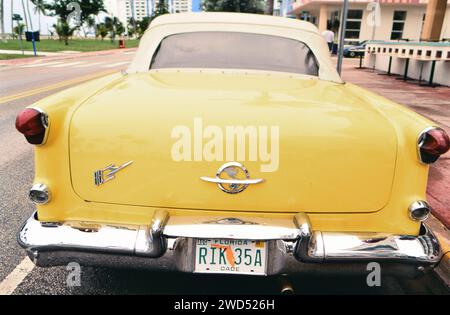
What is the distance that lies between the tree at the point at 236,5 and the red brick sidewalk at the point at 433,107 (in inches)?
1231

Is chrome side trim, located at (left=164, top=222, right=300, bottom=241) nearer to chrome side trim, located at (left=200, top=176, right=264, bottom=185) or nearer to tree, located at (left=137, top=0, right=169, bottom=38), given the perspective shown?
chrome side trim, located at (left=200, top=176, right=264, bottom=185)

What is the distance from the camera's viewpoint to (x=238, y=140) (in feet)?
6.51

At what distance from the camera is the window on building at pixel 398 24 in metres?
35.8

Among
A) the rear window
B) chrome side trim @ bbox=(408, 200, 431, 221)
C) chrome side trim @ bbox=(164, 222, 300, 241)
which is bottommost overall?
chrome side trim @ bbox=(164, 222, 300, 241)

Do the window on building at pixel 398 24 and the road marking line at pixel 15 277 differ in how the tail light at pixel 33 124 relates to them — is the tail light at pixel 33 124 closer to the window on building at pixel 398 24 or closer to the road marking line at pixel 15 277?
the road marking line at pixel 15 277

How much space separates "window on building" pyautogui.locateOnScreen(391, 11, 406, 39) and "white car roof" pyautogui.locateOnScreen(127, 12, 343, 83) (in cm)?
3703

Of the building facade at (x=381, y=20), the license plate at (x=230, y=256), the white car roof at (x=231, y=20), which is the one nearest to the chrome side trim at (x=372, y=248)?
the license plate at (x=230, y=256)

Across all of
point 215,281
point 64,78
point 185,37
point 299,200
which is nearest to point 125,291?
point 215,281

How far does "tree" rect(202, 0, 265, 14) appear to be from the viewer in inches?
1679

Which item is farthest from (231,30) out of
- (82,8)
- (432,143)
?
(82,8)

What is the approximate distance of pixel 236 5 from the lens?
42812 millimetres

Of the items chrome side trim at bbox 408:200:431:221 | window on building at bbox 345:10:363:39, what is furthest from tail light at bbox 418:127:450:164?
window on building at bbox 345:10:363:39

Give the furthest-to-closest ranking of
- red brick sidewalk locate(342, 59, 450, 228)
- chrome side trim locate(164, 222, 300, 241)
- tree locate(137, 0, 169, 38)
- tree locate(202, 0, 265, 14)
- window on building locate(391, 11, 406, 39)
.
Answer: tree locate(137, 0, 169, 38)
tree locate(202, 0, 265, 14)
window on building locate(391, 11, 406, 39)
red brick sidewalk locate(342, 59, 450, 228)
chrome side trim locate(164, 222, 300, 241)

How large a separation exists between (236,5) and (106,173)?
4380 centimetres
